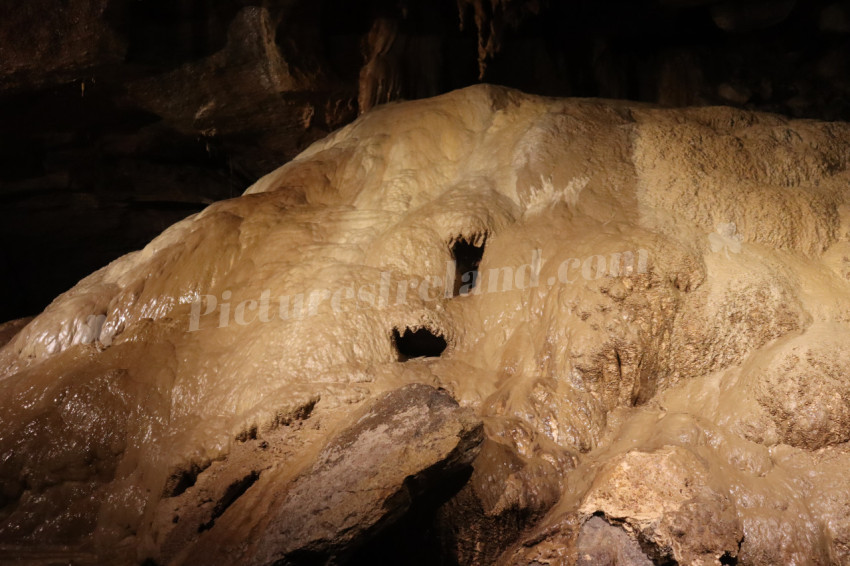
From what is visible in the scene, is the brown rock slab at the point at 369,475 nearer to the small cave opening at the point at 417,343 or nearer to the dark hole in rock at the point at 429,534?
the dark hole in rock at the point at 429,534

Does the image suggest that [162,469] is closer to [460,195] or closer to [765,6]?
[460,195]

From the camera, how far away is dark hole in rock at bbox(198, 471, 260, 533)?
3.84 meters

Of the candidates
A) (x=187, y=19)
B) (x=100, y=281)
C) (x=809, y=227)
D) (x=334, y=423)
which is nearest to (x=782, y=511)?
(x=809, y=227)

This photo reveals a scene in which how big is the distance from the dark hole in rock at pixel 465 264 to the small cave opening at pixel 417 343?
0.38 metres

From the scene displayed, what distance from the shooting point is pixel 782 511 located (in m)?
3.21

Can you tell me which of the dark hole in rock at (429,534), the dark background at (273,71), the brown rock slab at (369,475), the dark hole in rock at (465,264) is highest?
the dark background at (273,71)

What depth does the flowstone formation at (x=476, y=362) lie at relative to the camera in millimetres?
3381

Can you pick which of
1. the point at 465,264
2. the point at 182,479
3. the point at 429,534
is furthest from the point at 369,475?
the point at 465,264

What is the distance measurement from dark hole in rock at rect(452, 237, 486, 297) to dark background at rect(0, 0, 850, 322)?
102 inches

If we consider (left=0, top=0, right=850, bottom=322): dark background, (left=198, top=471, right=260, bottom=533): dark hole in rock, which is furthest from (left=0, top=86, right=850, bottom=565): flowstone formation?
(left=0, top=0, right=850, bottom=322): dark background

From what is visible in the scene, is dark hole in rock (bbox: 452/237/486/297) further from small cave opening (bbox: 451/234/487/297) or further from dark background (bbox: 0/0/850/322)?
dark background (bbox: 0/0/850/322)

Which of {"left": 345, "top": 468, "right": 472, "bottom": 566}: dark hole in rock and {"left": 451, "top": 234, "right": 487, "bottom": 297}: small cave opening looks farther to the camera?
{"left": 451, "top": 234, "right": 487, "bottom": 297}: small cave opening

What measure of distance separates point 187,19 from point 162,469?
14.1ft

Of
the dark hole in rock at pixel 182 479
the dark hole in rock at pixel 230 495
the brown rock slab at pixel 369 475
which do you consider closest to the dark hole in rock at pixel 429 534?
the brown rock slab at pixel 369 475
